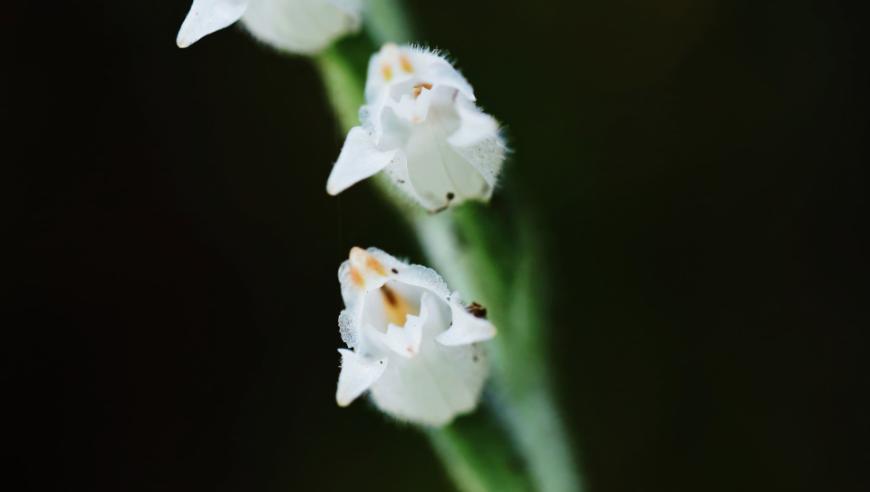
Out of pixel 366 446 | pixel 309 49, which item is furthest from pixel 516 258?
pixel 366 446

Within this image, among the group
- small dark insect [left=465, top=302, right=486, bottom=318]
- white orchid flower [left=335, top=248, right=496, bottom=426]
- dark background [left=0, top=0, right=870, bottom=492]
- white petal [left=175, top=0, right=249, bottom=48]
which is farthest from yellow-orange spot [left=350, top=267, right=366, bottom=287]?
dark background [left=0, top=0, right=870, bottom=492]

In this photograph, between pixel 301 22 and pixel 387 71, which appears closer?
pixel 387 71

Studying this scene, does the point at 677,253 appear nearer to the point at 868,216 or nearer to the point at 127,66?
the point at 868,216

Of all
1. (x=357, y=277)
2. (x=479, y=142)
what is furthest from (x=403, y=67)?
(x=357, y=277)

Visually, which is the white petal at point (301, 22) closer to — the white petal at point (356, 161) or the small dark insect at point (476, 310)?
the white petal at point (356, 161)

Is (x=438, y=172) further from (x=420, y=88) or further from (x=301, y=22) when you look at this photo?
(x=301, y=22)

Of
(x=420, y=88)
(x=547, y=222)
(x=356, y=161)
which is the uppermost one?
(x=547, y=222)
